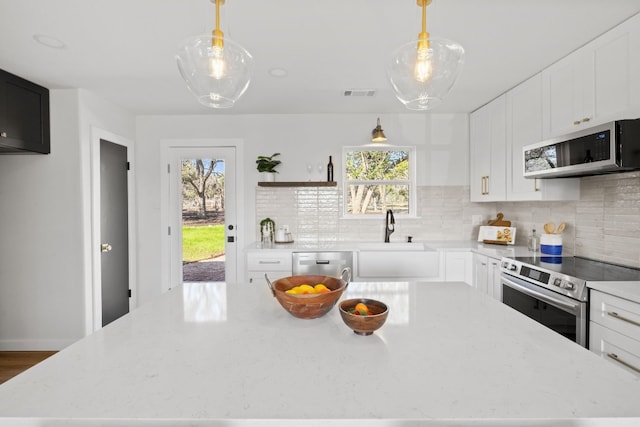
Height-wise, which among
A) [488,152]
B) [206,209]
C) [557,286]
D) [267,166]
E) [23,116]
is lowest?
[557,286]

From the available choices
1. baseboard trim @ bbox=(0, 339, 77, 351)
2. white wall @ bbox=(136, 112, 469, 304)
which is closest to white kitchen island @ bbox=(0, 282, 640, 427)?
baseboard trim @ bbox=(0, 339, 77, 351)

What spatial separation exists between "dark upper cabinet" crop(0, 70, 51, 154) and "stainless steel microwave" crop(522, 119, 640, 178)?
4268 mm

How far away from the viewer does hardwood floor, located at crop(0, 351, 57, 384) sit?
9.34 feet

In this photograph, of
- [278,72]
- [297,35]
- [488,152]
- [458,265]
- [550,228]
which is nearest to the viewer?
[297,35]

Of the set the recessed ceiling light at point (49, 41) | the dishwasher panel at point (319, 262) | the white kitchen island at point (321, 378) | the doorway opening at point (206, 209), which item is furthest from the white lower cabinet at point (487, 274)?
the recessed ceiling light at point (49, 41)

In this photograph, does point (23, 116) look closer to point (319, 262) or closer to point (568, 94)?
point (319, 262)

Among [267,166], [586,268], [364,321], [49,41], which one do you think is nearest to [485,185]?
[586,268]

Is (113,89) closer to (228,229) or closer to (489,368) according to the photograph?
(228,229)

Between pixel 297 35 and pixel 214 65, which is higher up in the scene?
pixel 297 35

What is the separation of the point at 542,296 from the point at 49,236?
13.8ft

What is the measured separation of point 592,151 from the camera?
209 cm

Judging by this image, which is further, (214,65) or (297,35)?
(297,35)

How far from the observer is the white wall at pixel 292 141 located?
405 cm

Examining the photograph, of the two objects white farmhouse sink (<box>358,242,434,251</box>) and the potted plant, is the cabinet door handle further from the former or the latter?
the potted plant
